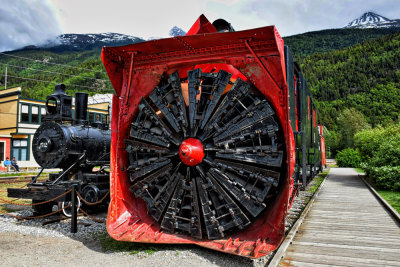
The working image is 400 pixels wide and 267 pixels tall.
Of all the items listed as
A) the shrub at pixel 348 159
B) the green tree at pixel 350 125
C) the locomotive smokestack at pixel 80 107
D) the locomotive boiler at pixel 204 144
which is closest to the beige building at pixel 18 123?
the locomotive smokestack at pixel 80 107

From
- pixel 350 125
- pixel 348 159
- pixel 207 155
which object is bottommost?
pixel 348 159

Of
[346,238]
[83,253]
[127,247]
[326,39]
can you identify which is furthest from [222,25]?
[326,39]

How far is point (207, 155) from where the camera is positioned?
4.57m

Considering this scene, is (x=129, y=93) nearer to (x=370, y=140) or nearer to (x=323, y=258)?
(x=323, y=258)

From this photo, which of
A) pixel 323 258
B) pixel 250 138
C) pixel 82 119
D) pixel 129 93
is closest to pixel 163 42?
pixel 129 93

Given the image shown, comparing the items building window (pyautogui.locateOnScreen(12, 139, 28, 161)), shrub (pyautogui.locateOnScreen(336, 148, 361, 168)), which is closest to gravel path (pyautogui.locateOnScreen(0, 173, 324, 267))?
building window (pyautogui.locateOnScreen(12, 139, 28, 161))

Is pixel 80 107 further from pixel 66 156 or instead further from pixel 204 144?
pixel 204 144

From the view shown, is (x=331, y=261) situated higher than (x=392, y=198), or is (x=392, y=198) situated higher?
(x=331, y=261)

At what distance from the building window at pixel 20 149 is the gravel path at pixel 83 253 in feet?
81.5

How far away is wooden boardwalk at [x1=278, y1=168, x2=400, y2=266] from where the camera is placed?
4262 mm

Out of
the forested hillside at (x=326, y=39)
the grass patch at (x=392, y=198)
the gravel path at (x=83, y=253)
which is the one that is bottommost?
the grass patch at (x=392, y=198)

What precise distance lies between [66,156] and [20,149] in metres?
24.3

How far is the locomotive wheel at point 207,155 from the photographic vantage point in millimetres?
4246

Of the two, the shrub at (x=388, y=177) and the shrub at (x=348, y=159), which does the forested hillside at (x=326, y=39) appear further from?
the shrub at (x=388, y=177)
